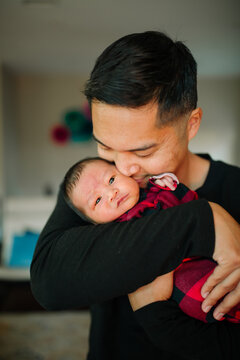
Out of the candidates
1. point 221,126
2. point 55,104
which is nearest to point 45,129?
point 55,104

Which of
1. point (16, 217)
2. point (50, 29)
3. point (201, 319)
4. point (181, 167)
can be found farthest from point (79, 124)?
point (201, 319)

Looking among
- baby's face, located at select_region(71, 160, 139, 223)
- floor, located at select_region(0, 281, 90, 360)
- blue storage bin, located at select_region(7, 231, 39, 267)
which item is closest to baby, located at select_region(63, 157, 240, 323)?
baby's face, located at select_region(71, 160, 139, 223)

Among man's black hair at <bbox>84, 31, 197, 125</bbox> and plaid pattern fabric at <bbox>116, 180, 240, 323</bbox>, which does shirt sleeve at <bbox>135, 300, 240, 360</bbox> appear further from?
man's black hair at <bbox>84, 31, 197, 125</bbox>

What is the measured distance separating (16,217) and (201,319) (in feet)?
8.79

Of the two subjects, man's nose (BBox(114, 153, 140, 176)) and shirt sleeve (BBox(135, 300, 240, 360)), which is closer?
shirt sleeve (BBox(135, 300, 240, 360))

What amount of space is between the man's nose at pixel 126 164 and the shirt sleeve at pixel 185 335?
27 centimetres

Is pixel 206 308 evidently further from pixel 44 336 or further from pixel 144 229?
pixel 44 336

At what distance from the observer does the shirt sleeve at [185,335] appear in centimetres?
Answer: 53

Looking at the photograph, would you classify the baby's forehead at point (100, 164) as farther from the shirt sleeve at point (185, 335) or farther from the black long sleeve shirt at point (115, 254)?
the shirt sleeve at point (185, 335)

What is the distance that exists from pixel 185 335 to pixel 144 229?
0.68 ft

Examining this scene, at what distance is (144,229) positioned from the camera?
503 mm

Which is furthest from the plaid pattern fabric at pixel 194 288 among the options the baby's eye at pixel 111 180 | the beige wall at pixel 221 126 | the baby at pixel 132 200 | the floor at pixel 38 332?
the beige wall at pixel 221 126

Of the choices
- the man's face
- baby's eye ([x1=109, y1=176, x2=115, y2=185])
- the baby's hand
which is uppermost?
the man's face

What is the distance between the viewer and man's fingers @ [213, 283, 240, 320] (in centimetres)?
53
